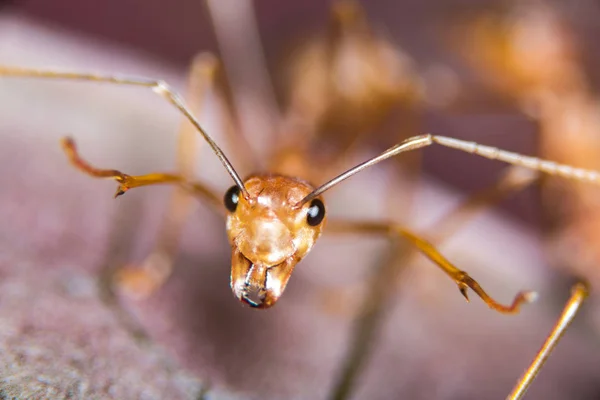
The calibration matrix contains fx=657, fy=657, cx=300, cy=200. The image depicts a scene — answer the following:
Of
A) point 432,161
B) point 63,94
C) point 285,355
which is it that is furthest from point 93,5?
point 285,355

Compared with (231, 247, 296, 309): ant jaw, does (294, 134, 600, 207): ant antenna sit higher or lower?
higher

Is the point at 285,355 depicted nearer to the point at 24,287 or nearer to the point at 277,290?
the point at 277,290

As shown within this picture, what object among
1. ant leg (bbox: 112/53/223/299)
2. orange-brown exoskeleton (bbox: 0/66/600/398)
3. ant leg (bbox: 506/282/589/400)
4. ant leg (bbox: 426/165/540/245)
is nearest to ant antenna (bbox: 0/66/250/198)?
orange-brown exoskeleton (bbox: 0/66/600/398)

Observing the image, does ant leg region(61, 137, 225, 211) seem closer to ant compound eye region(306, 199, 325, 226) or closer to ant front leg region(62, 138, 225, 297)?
ant front leg region(62, 138, 225, 297)

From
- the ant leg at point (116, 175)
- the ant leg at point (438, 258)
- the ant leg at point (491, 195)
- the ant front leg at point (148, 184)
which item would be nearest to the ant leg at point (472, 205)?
the ant leg at point (491, 195)

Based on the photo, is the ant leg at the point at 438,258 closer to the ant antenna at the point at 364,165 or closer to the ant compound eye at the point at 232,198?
the ant antenna at the point at 364,165

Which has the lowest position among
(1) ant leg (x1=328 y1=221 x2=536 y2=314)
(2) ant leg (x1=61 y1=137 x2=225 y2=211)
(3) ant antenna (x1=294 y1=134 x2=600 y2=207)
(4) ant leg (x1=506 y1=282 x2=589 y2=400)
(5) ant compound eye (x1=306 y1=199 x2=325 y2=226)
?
(4) ant leg (x1=506 y1=282 x2=589 y2=400)
